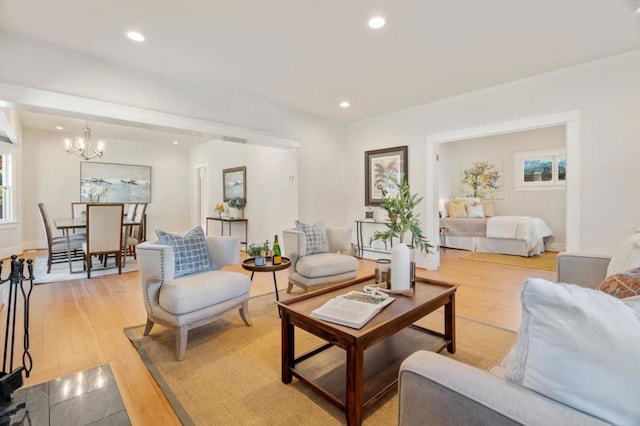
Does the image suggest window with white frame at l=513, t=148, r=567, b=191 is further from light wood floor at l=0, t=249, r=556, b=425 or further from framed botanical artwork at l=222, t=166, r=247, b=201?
framed botanical artwork at l=222, t=166, r=247, b=201

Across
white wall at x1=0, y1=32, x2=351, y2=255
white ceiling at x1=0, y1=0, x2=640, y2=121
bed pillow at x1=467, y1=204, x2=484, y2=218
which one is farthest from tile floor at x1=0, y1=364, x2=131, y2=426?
bed pillow at x1=467, y1=204, x2=484, y2=218

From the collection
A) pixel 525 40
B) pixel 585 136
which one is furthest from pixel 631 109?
pixel 525 40

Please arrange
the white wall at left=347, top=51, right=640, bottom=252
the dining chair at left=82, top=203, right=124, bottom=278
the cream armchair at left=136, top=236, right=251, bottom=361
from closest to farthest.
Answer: the cream armchair at left=136, top=236, right=251, bottom=361 → the white wall at left=347, top=51, right=640, bottom=252 → the dining chair at left=82, top=203, right=124, bottom=278

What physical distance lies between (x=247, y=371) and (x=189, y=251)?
1166 mm

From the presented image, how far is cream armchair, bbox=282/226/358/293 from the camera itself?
3207 millimetres

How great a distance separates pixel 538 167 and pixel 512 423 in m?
7.68

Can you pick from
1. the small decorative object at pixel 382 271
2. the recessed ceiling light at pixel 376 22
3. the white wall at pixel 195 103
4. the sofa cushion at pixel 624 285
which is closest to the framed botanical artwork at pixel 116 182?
the white wall at pixel 195 103

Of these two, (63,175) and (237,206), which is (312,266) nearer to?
(237,206)

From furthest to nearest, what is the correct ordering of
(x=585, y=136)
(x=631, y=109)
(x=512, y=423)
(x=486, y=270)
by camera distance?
(x=486, y=270), (x=585, y=136), (x=631, y=109), (x=512, y=423)

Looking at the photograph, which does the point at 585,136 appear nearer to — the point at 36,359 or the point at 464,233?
the point at 464,233

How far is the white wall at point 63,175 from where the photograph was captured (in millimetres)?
6535

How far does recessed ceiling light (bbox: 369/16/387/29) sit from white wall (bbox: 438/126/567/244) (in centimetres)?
533

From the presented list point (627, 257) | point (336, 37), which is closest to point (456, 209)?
point (336, 37)

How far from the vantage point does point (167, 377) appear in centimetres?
193
